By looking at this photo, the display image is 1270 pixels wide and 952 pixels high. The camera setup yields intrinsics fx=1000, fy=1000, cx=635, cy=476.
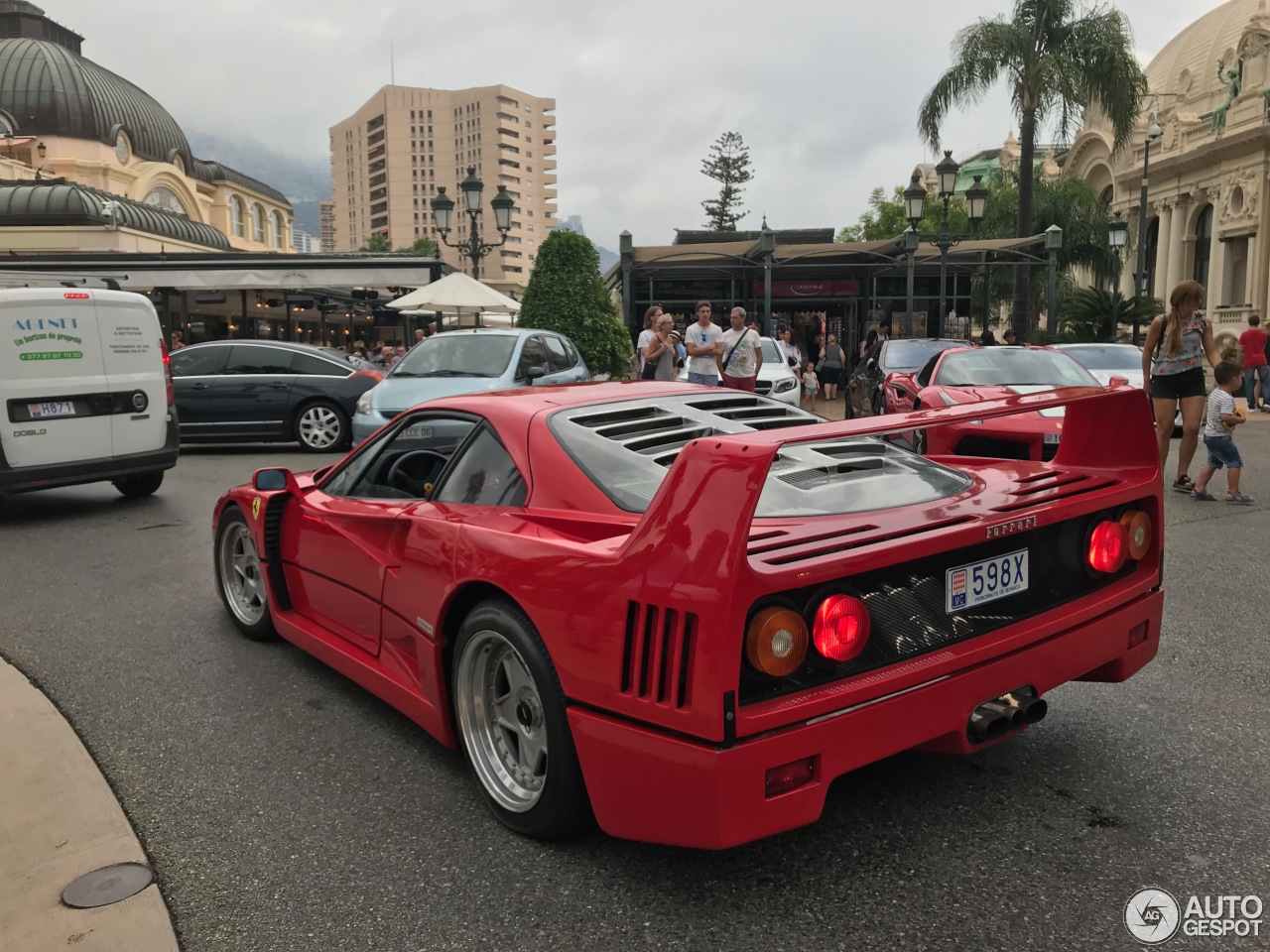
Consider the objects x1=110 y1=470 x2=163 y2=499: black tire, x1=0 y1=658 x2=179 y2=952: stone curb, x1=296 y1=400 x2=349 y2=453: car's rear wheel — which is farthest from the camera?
x1=296 y1=400 x2=349 y2=453: car's rear wheel

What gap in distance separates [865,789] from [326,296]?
97.9 feet

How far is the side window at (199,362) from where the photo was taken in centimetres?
1327

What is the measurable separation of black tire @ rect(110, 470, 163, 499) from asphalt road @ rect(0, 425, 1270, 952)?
5362 mm

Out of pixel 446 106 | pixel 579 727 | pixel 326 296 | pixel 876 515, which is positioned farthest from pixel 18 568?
pixel 446 106

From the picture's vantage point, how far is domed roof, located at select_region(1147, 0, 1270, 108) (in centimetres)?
4344

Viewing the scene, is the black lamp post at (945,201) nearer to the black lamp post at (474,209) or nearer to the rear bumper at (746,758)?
the black lamp post at (474,209)

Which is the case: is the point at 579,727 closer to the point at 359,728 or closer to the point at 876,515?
the point at 876,515

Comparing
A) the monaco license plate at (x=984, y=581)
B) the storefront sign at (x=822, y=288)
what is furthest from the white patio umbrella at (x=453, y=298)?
the monaco license plate at (x=984, y=581)

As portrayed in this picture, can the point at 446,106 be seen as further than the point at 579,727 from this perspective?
Yes

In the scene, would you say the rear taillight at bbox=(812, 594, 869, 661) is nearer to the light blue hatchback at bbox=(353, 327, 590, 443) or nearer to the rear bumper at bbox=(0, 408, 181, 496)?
the rear bumper at bbox=(0, 408, 181, 496)

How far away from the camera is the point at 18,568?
267 inches

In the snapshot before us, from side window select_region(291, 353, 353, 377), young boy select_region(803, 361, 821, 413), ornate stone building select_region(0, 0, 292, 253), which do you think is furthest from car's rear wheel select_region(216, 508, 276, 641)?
ornate stone building select_region(0, 0, 292, 253)

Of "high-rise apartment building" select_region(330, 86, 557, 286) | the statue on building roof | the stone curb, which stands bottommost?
the stone curb

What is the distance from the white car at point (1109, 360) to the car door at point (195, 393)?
35.7 ft
